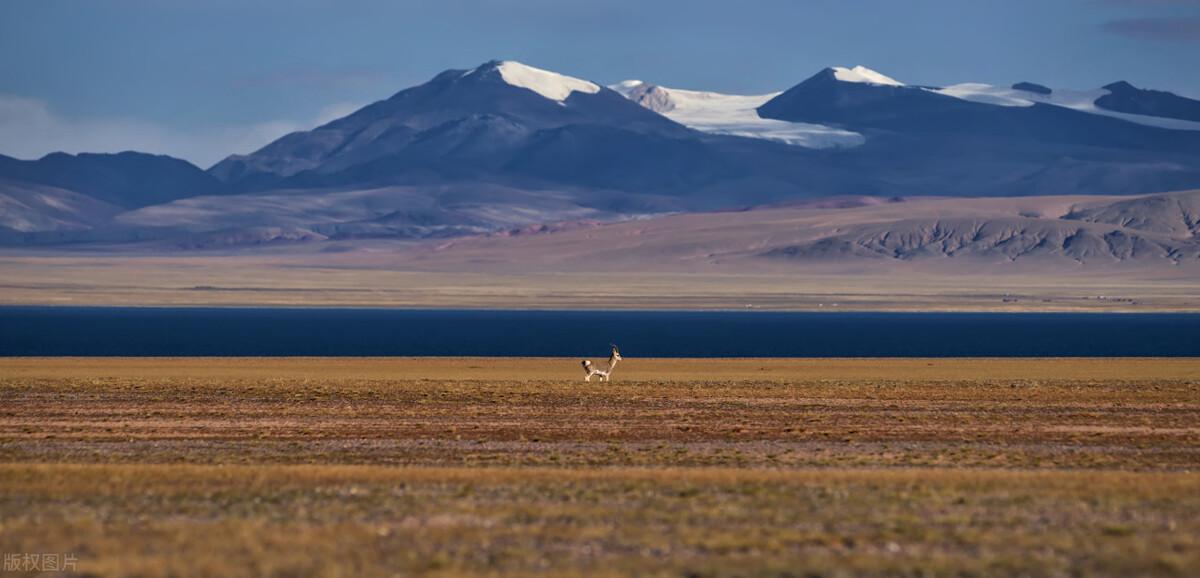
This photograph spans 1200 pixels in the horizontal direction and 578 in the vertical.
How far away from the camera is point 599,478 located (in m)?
20.5

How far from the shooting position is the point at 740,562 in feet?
46.9

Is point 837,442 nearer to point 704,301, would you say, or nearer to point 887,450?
point 887,450

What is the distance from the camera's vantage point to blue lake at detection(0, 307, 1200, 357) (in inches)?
3216

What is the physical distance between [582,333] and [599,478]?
295 ft

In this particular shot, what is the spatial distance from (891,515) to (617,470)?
601cm

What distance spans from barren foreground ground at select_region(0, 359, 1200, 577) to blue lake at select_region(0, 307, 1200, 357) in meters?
38.6

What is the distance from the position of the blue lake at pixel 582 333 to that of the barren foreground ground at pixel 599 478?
3862cm
